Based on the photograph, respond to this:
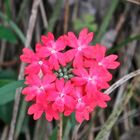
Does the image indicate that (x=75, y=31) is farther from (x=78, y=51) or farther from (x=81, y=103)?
(x=81, y=103)

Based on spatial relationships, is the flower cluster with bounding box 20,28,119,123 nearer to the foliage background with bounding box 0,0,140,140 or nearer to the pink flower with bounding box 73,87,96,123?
the pink flower with bounding box 73,87,96,123

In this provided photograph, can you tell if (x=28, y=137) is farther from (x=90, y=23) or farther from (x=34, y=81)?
(x=34, y=81)

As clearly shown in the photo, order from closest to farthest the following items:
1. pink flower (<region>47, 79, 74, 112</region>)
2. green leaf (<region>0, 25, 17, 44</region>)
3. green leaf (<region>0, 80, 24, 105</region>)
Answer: pink flower (<region>47, 79, 74, 112</region>), green leaf (<region>0, 80, 24, 105</region>), green leaf (<region>0, 25, 17, 44</region>)

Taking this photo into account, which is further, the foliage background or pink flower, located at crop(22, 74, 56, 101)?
the foliage background

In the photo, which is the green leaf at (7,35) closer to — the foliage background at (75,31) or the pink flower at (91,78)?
the foliage background at (75,31)

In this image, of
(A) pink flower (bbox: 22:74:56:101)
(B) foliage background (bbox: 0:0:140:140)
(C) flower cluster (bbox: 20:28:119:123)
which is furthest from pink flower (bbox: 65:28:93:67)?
(B) foliage background (bbox: 0:0:140:140)


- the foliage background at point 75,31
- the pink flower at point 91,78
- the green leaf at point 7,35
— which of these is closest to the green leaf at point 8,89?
the pink flower at point 91,78

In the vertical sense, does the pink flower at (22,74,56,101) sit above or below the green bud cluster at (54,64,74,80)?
below

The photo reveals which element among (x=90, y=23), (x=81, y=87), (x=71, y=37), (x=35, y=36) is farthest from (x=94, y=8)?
(x=81, y=87)
